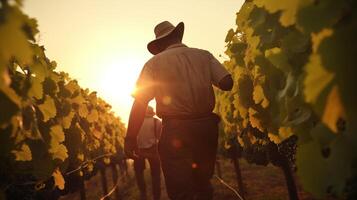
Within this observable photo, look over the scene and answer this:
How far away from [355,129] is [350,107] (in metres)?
0.19

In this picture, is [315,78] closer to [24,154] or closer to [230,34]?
[24,154]

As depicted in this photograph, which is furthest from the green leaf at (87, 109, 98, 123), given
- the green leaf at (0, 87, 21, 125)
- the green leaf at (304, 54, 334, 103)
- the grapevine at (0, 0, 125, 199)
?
the green leaf at (304, 54, 334, 103)

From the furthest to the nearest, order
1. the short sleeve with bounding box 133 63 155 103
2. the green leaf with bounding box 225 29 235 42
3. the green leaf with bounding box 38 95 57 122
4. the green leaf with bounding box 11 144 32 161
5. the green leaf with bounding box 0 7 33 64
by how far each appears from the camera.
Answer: the green leaf with bounding box 225 29 235 42
the short sleeve with bounding box 133 63 155 103
the green leaf with bounding box 38 95 57 122
the green leaf with bounding box 11 144 32 161
the green leaf with bounding box 0 7 33 64

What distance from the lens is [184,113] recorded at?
3854 millimetres

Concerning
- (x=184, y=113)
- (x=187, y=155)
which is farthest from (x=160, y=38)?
(x=187, y=155)

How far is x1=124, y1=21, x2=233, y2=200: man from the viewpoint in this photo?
3803mm

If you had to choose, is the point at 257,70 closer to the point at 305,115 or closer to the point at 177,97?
the point at 177,97

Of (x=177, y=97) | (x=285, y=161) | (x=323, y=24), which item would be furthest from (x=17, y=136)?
(x=285, y=161)

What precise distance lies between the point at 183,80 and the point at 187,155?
68cm

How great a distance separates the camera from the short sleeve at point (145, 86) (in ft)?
13.2

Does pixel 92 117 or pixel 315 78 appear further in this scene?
pixel 92 117

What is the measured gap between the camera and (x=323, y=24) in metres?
1.86

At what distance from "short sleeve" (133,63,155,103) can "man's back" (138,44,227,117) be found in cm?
1

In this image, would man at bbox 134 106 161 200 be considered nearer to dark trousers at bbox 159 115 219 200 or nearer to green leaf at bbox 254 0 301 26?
dark trousers at bbox 159 115 219 200
